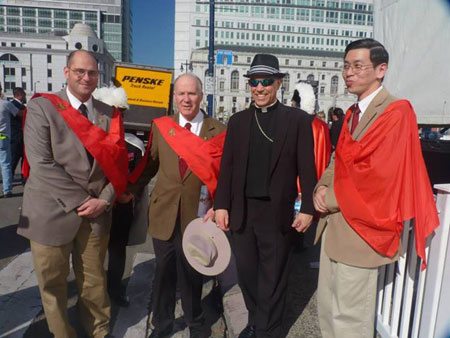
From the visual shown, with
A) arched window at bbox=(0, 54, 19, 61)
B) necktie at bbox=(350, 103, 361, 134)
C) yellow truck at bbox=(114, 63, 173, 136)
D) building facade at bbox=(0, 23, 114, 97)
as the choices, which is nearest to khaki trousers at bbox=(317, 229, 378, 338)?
necktie at bbox=(350, 103, 361, 134)

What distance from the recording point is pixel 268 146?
2.71 m

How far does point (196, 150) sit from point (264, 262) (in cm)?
99

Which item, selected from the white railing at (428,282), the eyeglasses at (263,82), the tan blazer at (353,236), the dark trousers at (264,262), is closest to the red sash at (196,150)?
the dark trousers at (264,262)

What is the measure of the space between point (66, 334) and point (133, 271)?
170cm

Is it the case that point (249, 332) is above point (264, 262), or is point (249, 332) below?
below

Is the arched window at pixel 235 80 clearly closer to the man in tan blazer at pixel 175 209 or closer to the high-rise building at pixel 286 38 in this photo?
the high-rise building at pixel 286 38

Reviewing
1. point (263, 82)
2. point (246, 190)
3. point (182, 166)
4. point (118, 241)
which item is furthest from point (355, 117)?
point (118, 241)

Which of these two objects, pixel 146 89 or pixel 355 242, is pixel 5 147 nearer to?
pixel 146 89

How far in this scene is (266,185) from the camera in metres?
2.70

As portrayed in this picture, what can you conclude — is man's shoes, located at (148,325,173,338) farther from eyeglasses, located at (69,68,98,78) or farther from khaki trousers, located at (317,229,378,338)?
eyeglasses, located at (69,68,98,78)

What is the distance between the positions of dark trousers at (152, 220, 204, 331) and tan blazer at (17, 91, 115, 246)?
744mm

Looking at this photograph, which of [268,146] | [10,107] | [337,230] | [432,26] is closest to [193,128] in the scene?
[268,146]

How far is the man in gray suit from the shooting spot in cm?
204

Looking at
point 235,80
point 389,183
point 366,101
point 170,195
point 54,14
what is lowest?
point 170,195
